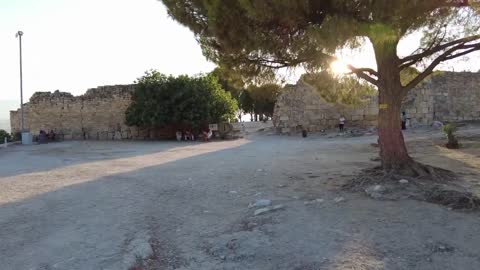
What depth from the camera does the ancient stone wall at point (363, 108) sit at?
24.8m

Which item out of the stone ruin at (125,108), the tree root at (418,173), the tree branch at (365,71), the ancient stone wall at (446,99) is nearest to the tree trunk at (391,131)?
the tree root at (418,173)

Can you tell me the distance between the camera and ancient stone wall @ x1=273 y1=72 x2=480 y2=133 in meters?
24.8

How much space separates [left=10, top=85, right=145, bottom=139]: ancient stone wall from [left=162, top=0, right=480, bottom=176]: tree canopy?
16118 mm

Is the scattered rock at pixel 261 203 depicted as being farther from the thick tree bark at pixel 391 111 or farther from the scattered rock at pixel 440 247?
the thick tree bark at pixel 391 111

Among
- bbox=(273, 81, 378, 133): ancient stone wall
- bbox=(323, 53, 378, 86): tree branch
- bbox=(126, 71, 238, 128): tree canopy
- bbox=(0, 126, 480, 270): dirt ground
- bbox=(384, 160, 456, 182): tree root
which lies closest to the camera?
bbox=(0, 126, 480, 270): dirt ground

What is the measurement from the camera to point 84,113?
24844 millimetres

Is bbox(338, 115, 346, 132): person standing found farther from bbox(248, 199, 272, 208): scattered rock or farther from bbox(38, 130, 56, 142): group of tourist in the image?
bbox(248, 199, 272, 208): scattered rock

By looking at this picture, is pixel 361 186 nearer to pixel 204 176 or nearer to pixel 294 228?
pixel 294 228

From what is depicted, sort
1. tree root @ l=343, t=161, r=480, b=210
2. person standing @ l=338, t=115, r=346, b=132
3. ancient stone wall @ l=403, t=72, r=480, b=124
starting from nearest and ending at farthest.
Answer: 1. tree root @ l=343, t=161, r=480, b=210
2. person standing @ l=338, t=115, r=346, b=132
3. ancient stone wall @ l=403, t=72, r=480, b=124

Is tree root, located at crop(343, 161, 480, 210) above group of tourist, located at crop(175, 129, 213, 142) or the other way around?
Result: the other way around

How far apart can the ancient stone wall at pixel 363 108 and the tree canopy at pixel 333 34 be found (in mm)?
15848

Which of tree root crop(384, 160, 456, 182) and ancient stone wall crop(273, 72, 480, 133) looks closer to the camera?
tree root crop(384, 160, 456, 182)

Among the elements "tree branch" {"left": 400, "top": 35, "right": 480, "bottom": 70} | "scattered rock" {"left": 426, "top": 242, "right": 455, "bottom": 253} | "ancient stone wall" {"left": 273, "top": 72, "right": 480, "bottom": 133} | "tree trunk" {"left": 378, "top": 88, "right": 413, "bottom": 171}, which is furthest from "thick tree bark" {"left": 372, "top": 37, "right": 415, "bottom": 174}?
"ancient stone wall" {"left": 273, "top": 72, "right": 480, "bottom": 133}

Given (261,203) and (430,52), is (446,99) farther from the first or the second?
(261,203)
